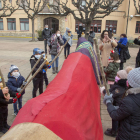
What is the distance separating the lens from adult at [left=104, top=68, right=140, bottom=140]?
5.63ft

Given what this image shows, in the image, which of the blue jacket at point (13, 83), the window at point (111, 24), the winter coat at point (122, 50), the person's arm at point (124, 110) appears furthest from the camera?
the window at point (111, 24)

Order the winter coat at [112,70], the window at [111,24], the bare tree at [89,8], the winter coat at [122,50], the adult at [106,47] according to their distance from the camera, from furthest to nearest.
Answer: the window at [111,24] < the bare tree at [89,8] < the winter coat at [122,50] < the adult at [106,47] < the winter coat at [112,70]

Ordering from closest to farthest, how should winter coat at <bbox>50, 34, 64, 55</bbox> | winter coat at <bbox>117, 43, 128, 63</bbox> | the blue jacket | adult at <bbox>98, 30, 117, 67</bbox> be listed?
1. the blue jacket
2. adult at <bbox>98, 30, 117, 67</bbox>
3. winter coat at <bbox>117, 43, 128, 63</bbox>
4. winter coat at <bbox>50, 34, 64, 55</bbox>

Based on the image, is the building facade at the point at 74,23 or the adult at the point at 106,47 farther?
the building facade at the point at 74,23

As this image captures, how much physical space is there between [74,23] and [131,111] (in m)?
24.9

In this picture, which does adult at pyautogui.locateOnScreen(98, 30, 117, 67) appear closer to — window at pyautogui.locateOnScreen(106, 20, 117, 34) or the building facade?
the building facade

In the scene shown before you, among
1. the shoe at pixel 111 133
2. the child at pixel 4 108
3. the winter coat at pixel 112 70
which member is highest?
the winter coat at pixel 112 70

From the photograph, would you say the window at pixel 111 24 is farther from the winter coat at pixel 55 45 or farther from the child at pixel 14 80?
the child at pixel 14 80

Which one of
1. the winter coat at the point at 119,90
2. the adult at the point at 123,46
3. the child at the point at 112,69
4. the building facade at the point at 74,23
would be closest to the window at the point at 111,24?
the building facade at the point at 74,23

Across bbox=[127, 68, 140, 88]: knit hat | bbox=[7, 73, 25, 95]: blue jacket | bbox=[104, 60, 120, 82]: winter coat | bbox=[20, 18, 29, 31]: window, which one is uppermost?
bbox=[20, 18, 29, 31]: window

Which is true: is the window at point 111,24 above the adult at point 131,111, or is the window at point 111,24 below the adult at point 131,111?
above

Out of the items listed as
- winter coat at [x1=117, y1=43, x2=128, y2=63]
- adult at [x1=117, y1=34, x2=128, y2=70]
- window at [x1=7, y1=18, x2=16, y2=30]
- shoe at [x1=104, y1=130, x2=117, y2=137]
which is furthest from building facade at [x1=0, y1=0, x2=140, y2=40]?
shoe at [x1=104, y1=130, x2=117, y2=137]

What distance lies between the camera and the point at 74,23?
83.4 feet

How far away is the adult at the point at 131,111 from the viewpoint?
5.63 feet
